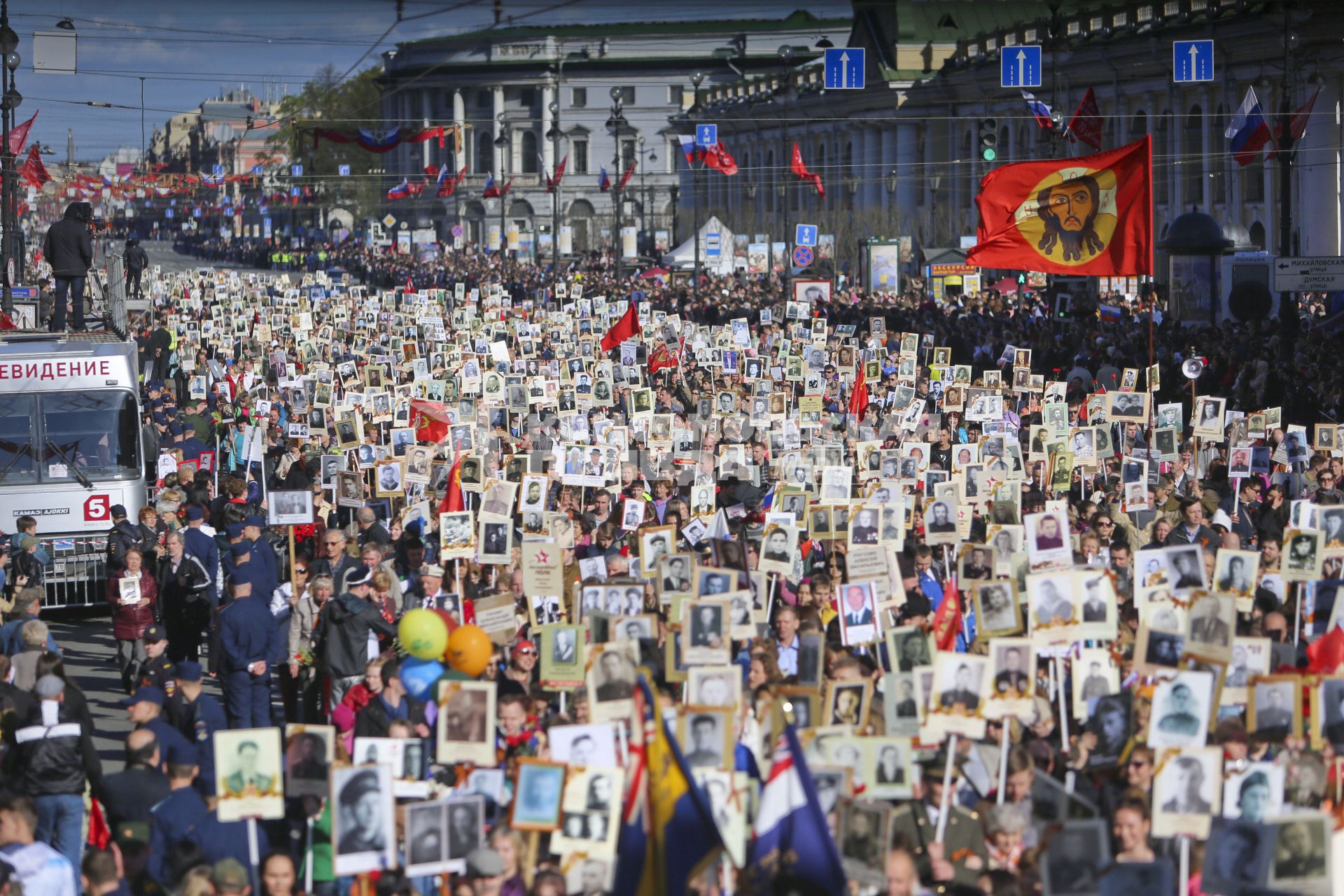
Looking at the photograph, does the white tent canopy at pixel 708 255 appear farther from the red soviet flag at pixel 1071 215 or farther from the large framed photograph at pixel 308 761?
the large framed photograph at pixel 308 761

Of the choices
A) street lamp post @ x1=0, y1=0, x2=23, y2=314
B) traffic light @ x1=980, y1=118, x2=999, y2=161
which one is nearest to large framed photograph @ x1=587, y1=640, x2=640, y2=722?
traffic light @ x1=980, y1=118, x2=999, y2=161

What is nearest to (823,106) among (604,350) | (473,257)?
(473,257)

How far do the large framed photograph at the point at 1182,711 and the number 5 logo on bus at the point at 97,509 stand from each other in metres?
11.6

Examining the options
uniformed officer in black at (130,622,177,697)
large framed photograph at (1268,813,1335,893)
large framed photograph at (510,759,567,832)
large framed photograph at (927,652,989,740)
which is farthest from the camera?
uniformed officer in black at (130,622,177,697)

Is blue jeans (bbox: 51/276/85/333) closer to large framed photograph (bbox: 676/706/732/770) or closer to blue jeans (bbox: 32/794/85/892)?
blue jeans (bbox: 32/794/85/892)

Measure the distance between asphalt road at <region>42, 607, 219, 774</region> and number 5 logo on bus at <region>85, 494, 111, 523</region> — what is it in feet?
3.13

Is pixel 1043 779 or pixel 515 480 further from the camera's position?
pixel 515 480

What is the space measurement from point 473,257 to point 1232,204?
147 ft

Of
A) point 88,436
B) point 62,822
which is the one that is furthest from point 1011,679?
point 88,436

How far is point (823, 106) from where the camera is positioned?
89188 mm

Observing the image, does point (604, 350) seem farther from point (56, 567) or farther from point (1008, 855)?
point (1008, 855)

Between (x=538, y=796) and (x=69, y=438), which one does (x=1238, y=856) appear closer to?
(x=538, y=796)

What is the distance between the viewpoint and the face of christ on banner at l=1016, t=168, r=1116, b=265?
21.6 meters

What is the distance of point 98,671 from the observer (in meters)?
16.8
